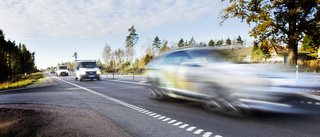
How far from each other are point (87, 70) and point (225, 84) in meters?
16.5

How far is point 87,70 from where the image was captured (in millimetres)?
18391

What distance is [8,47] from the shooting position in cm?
4109

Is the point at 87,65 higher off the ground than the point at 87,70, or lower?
higher

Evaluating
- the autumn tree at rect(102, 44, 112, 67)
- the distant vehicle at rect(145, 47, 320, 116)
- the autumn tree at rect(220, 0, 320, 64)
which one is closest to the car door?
the distant vehicle at rect(145, 47, 320, 116)

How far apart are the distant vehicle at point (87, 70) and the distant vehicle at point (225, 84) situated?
45.4ft

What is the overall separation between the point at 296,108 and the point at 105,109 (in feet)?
16.8

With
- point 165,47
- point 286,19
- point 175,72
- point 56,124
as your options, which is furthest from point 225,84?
point 165,47

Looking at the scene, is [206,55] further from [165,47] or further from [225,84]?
[165,47]

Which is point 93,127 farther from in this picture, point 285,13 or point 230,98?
point 285,13

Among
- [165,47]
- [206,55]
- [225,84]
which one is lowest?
[225,84]

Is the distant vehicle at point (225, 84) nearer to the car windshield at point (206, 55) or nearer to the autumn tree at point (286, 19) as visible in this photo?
the car windshield at point (206, 55)

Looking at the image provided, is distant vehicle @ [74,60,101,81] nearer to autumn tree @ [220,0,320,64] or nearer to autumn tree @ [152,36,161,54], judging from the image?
autumn tree @ [220,0,320,64]

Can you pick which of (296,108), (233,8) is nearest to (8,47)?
(233,8)

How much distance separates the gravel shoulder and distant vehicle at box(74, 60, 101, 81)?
12774mm
